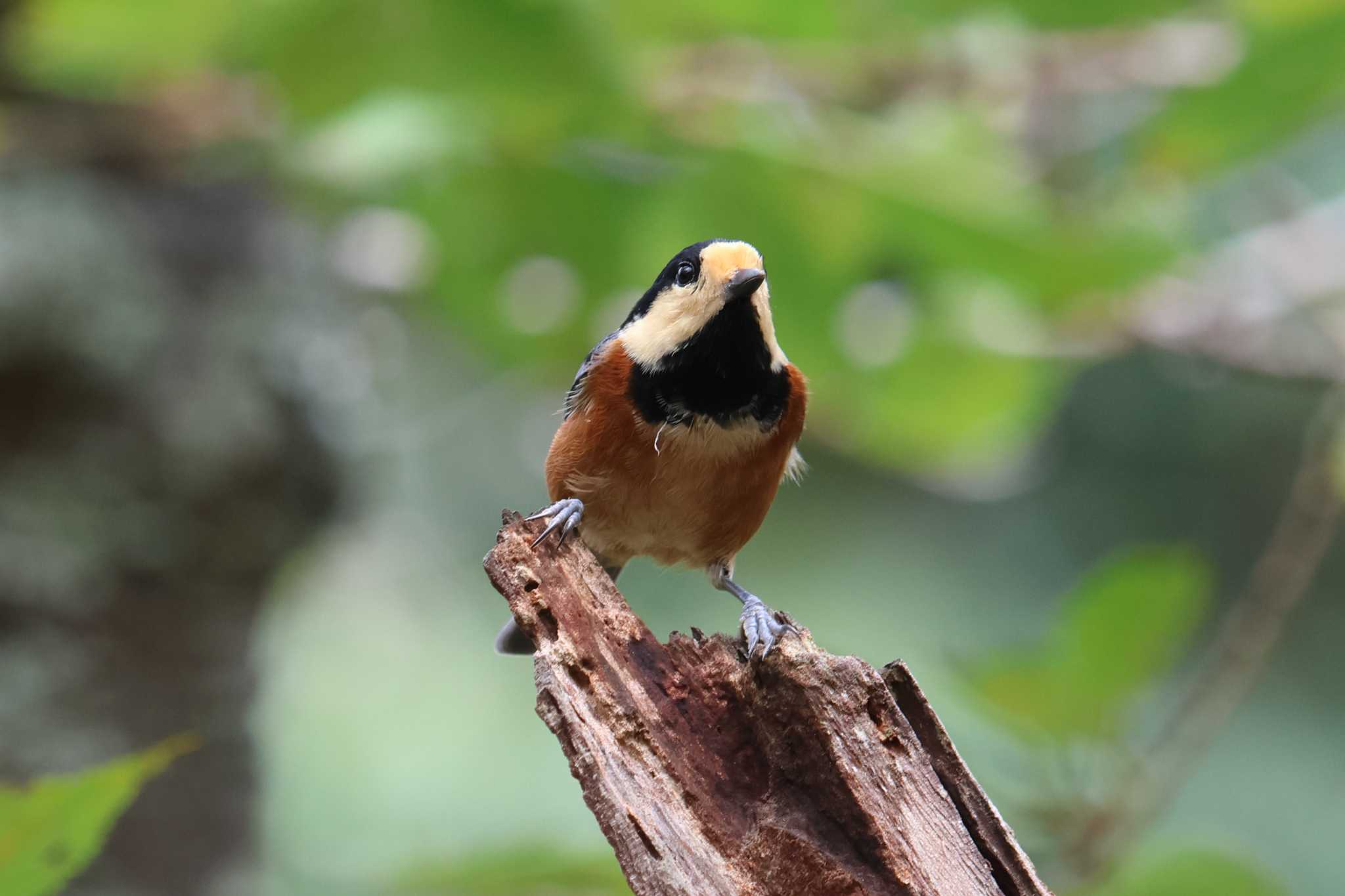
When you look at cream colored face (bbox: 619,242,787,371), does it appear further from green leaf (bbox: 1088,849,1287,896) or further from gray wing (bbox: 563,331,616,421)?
green leaf (bbox: 1088,849,1287,896)

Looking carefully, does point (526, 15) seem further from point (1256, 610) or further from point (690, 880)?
point (1256, 610)

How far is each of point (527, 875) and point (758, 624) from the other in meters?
0.82

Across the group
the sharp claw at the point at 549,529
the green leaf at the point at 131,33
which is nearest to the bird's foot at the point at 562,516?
the sharp claw at the point at 549,529

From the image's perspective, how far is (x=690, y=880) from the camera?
4.10ft

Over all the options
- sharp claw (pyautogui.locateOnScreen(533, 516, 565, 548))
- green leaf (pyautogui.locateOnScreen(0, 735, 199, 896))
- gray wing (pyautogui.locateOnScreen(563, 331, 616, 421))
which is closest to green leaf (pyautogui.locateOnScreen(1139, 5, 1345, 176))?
gray wing (pyautogui.locateOnScreen(563, 331, 616, 421))

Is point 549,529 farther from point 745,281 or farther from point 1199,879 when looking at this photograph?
point 1199,879

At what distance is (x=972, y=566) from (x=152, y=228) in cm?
377

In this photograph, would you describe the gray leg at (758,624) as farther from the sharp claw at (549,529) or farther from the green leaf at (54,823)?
the green leaf at (54,823)

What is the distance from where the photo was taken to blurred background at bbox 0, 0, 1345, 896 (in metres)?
2.28

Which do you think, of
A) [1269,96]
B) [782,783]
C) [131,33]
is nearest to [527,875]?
[782,783]

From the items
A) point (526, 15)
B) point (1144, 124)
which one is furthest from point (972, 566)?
point (526, 15)

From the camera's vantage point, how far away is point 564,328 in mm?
3344

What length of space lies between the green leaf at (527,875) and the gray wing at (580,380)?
78cm

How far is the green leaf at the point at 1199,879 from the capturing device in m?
2.02
